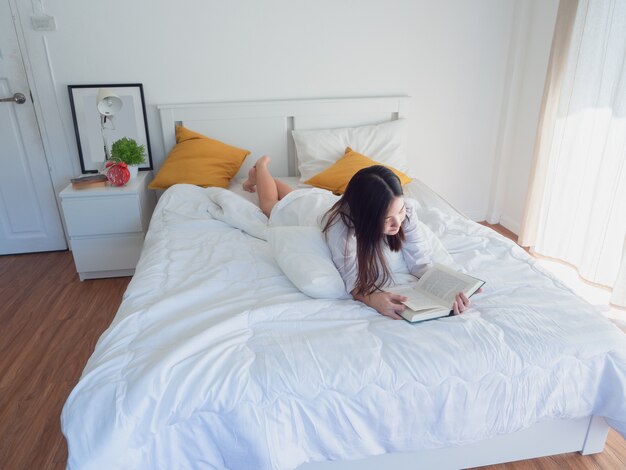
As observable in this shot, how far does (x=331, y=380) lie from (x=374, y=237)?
1.57ft

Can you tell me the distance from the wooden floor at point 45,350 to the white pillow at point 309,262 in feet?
2.54

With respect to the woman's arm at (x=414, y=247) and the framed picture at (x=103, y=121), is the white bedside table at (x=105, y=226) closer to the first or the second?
the framed picture at (x=103, y=121)

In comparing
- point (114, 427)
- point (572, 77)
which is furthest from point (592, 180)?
point (114, 427)

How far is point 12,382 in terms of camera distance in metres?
1.85

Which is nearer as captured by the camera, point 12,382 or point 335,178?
point 12,382

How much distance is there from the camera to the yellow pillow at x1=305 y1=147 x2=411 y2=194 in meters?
2.58

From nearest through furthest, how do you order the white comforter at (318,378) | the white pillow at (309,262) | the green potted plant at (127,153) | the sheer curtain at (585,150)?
the white comforter at (318,378) < the white pillow at (309,262) < the sheer curtain at (585,150) < the green potted plant at (127,153)

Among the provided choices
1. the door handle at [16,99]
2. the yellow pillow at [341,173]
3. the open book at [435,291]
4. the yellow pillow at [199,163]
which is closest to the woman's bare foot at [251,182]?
the yellow pillow at [199,163]

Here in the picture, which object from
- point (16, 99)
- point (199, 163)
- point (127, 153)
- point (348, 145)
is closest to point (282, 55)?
point (348, 145)

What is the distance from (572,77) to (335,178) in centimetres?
145

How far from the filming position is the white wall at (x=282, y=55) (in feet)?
8.94

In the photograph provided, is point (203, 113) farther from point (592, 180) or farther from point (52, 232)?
point (592, 180)

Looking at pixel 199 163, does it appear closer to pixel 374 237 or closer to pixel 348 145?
pixel 348 145

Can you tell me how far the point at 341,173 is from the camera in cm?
261
